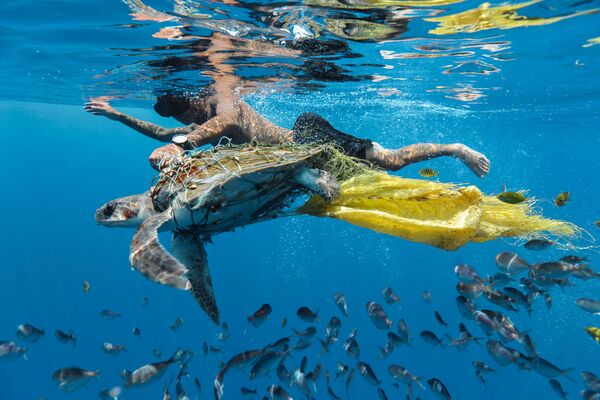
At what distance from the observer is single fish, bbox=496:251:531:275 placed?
19.9ft

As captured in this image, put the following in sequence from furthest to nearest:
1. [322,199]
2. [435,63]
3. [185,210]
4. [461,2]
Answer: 1. [435,63]
2. [461,2]
3. [322,199]
4. [185,210]

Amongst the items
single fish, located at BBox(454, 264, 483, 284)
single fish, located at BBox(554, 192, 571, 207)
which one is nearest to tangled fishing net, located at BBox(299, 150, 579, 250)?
single fish, located at BBox(454, 264, 483, 284)

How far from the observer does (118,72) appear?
45.3 ft

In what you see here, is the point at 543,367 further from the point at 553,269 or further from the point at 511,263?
the point at 511,263

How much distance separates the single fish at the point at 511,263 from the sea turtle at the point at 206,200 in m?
3.73

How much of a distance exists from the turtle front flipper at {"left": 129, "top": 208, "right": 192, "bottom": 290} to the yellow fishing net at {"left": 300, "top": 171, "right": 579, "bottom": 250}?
1.67 m

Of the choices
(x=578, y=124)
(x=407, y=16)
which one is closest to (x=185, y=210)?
(x=407, y=16)

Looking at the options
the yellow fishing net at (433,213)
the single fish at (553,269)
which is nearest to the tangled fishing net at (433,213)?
the yellow fishing net at (433,213)

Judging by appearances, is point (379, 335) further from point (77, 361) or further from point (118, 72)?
point (118, 72)

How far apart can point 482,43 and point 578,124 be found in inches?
763

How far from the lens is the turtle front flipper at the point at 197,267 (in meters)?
4.52

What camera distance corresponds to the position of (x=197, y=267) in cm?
468

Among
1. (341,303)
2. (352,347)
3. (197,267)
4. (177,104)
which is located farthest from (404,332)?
(177,104)

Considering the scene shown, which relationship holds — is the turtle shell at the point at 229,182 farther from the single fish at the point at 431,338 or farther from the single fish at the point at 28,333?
the single fish at the point at 28,333
